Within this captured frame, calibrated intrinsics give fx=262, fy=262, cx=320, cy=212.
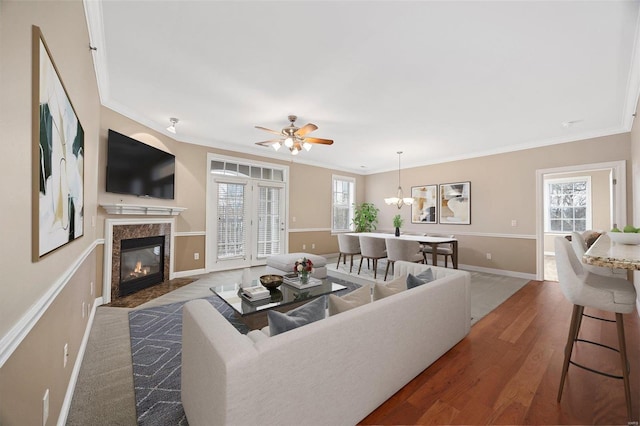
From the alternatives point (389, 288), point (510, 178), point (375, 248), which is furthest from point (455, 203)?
point (389, 288)

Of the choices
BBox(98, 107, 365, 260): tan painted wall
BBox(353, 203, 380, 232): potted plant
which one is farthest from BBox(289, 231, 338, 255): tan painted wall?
BBox(353, 203, 380, 232): potted plant

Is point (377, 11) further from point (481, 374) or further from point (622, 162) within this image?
point (622, 162)

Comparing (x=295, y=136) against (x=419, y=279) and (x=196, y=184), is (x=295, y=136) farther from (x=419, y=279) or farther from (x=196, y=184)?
(x=419, y=279)

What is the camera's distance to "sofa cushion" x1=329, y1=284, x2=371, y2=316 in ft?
5.18

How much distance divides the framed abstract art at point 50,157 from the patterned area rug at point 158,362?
3.65 feet

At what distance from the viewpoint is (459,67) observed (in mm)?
2555

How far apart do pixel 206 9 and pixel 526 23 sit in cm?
240

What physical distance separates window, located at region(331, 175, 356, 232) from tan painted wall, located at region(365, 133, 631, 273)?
2.21 m

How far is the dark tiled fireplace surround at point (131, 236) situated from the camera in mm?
3574

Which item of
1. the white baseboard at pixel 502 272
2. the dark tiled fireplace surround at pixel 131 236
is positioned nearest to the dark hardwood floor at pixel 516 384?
the white baseboard at pixel 502 272

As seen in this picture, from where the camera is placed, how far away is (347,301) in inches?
64.1

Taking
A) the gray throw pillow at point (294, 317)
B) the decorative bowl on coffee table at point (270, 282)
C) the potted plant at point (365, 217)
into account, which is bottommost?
the decorative bowl on coffee table at point (270, 282)

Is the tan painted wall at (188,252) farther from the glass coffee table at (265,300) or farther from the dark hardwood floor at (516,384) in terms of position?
the dark hardwood floor at (516,384)

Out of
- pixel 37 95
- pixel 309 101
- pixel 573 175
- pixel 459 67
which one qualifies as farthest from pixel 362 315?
pixel 573 175
